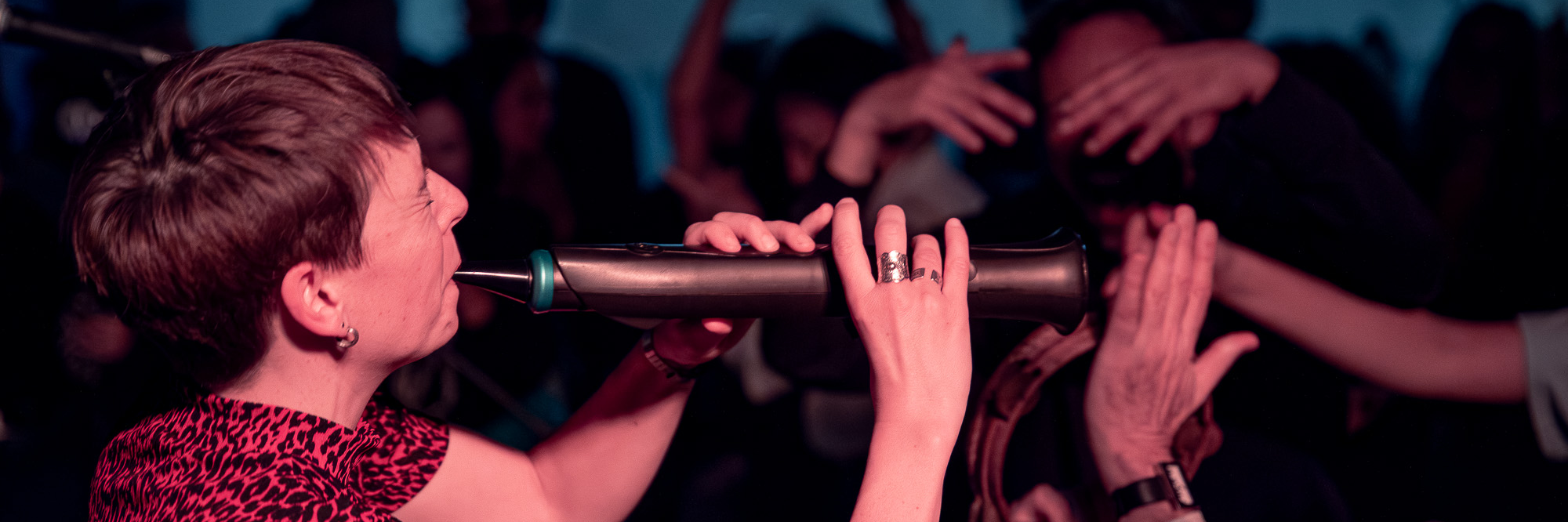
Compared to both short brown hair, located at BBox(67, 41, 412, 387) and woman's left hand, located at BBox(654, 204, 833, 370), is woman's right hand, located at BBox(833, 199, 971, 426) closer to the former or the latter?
woman's left hand, located at BBox(654, 204, 833, 370)

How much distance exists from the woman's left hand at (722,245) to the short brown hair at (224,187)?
0.94ft

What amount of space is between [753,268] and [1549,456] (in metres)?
1.21

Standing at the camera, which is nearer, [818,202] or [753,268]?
[753,268]

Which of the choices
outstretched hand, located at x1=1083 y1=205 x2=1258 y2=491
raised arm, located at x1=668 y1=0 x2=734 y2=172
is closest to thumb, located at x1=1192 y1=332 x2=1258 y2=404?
outstretched hand, located at x1=1083 y1=205 x2=1258 y2=491

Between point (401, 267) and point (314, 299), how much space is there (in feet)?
0.23

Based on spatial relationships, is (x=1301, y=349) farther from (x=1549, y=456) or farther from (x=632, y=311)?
(x=632, y=311)

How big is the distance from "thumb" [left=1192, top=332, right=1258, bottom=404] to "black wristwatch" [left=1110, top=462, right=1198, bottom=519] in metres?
0.09

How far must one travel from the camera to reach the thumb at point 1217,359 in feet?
3.42

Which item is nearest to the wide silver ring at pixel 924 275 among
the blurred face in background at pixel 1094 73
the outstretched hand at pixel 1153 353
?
the outstretched hand at pixel 1153 353

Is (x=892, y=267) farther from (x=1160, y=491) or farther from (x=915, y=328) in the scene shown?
(x=1160, y=491)

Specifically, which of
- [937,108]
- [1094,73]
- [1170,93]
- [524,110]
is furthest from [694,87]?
[1170,93]

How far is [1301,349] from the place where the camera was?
1.17 metres

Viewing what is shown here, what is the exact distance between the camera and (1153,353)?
994mm

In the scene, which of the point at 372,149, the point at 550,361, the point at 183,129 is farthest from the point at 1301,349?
the point at 550,361
